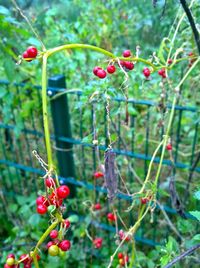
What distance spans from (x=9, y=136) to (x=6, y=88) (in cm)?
56

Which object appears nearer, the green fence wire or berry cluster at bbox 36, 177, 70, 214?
berry cluster at bbox 36, 177, 70, 214

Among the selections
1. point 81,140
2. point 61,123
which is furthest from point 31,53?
point 61,123

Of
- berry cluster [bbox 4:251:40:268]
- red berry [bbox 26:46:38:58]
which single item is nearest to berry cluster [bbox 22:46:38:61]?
red berry [bbox 26:46:38:58]

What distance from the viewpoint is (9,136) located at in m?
2.38

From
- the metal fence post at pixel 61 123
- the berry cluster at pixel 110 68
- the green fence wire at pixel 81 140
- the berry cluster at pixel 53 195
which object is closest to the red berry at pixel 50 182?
the berry cluster at pixel 53 195

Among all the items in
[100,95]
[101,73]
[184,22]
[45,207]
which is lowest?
[45,207]

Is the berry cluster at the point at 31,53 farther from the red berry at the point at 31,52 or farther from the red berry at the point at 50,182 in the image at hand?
the red berry at the point at 50,182

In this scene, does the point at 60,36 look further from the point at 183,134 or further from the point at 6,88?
the point at 183,134

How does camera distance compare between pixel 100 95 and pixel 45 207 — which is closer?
pixel 45 207

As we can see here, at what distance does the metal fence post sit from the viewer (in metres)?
1.75

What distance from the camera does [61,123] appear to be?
72.1 inches

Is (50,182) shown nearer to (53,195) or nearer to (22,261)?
(53,195)

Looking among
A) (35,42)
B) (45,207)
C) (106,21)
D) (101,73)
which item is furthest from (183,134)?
(45,207)

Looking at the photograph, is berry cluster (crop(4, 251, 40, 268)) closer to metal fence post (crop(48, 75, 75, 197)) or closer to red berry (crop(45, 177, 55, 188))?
red berry (crop(45, 177, 55, 188))
